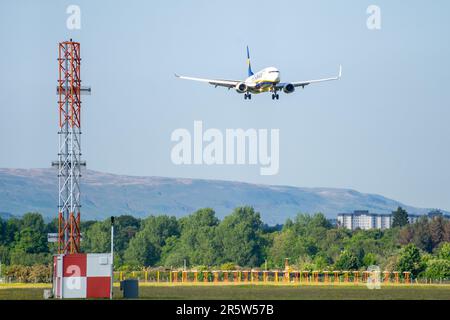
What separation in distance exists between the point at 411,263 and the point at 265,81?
4111cm

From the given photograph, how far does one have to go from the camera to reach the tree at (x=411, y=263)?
174625 mm

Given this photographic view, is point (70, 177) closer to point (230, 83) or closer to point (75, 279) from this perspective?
point (230, 83)

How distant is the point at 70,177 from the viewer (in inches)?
5827

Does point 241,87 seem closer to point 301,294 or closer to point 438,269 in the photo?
point 438,269

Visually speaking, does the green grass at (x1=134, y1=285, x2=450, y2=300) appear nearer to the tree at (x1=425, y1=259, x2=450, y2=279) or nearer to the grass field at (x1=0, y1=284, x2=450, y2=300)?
the grass field at (x1=0, y1=284, x2=450, y2=300)

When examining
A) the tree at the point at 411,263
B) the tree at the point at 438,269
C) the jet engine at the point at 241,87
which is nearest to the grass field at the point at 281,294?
the jet engine at the point at 241,87

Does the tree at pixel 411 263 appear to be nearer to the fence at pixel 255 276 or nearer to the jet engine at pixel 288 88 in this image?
the fence at pixel 255 276

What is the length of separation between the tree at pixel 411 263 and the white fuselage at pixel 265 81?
122 feet

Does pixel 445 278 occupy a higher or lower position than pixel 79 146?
lower

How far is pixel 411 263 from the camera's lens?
582ft

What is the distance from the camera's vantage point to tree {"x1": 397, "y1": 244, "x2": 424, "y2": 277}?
175m

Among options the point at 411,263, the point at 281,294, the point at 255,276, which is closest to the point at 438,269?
the point at 411,263
